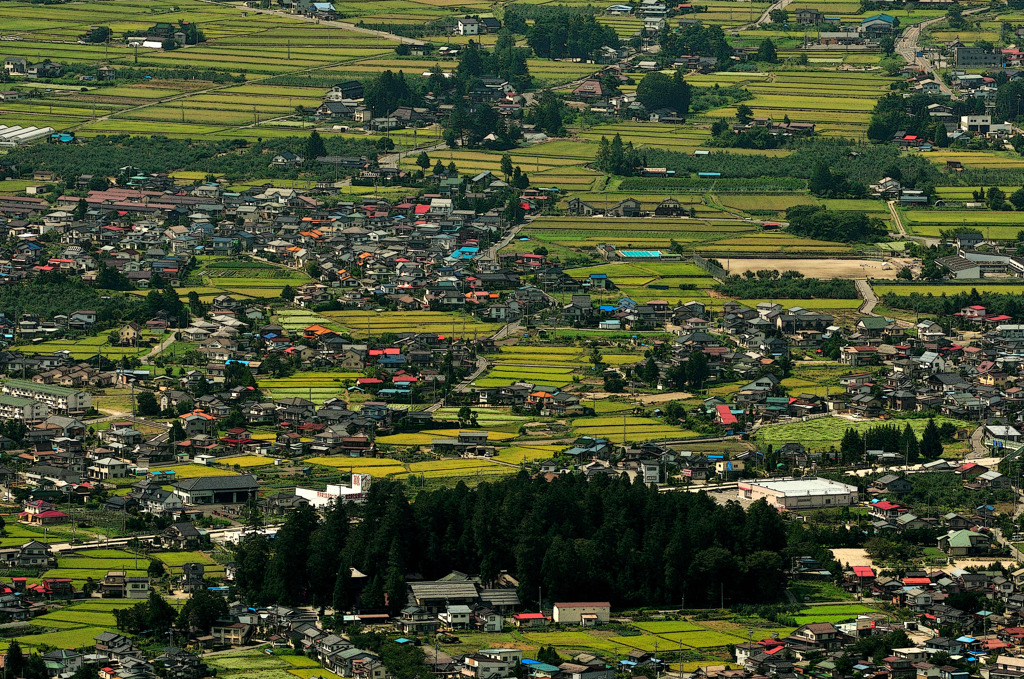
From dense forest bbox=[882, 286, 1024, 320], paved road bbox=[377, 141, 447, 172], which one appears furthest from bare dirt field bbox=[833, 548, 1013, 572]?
paved road bbox=[377, 141, 447, 172]

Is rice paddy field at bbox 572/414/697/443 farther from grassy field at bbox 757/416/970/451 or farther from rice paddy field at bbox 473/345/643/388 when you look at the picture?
rice paddy field at bbox 473/345/643/388

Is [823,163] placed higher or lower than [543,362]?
higher

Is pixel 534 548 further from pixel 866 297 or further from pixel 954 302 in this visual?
pixel 866 297

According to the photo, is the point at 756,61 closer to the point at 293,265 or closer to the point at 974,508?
the point at 293,265

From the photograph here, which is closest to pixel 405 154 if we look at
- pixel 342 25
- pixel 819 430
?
pixel 342 25

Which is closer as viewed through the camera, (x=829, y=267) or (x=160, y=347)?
(x=160, y=347)

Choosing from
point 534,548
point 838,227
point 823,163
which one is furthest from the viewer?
point 823,163

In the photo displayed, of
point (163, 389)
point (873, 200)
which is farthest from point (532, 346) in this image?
point (873, 200)
